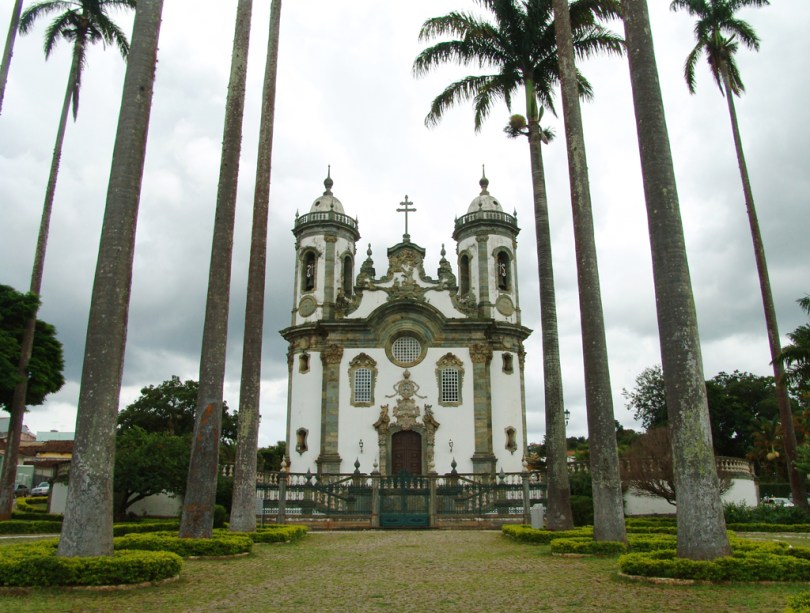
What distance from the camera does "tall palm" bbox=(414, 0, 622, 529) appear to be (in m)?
18.0

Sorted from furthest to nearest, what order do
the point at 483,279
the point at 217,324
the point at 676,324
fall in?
the point at 483,279
the point at 217,324
the point at 676,324

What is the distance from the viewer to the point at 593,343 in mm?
14047

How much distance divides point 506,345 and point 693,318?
26850mm

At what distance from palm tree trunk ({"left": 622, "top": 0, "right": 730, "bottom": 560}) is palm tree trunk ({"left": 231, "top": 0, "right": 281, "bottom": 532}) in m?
9.40

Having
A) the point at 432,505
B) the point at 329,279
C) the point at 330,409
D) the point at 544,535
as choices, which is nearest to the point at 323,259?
the point at 329,279

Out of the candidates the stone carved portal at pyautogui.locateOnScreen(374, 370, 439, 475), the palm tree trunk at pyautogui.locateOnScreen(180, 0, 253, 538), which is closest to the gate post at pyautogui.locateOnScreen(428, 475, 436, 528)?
the stone carved portal at pyautogui.locateOnScreen(374, 370, 439, 475)

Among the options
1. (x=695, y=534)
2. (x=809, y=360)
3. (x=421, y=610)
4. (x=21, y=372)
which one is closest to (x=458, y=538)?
(x=695, y=534)

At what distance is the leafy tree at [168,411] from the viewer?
5341 centimetres

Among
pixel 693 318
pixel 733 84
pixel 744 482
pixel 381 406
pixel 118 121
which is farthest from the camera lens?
pixel 381 406

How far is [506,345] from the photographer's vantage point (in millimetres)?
36625

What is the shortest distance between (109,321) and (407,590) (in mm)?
5571

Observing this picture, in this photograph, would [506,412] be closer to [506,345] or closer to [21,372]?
[506,345]

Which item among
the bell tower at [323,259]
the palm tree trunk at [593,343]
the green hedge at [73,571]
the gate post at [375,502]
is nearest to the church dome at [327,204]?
the bell tower at [323,259]

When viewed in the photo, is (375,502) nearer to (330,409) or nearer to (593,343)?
(330,409)
